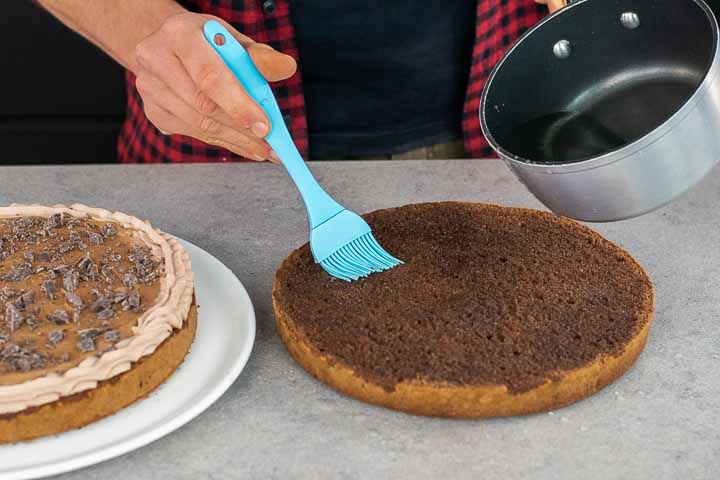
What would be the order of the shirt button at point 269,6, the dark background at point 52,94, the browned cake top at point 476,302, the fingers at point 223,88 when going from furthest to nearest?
the dark background at point 52,94, the shirt button at point 269,6, the fingers at point 223,88, the browned cake top at point 476,302

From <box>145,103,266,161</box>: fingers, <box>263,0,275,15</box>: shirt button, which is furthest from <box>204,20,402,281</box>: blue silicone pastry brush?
<box>263,0,275,15</box>: shirt button

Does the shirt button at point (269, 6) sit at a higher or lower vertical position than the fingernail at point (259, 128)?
lower

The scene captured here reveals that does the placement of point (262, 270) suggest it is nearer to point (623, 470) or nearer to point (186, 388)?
point (186, 388)

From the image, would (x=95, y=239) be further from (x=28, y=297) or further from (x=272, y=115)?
(x=272, y=115)

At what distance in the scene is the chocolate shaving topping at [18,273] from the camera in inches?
44.3

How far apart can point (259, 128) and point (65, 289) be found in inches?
12.7

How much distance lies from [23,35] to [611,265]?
1924 mm

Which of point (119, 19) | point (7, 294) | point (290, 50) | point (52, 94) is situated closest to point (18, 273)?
point (7, 294)

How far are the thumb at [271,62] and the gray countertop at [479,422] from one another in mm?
311

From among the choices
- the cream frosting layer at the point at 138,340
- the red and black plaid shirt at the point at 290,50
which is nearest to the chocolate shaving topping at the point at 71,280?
the cream frosting layer at the point at 138,340

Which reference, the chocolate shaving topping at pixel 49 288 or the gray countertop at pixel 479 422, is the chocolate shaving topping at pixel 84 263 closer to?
the chocolate shaving topping at pixel 49 288

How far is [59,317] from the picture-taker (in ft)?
3.37

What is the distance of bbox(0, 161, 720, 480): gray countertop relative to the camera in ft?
3.15

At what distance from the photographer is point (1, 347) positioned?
985 mm
